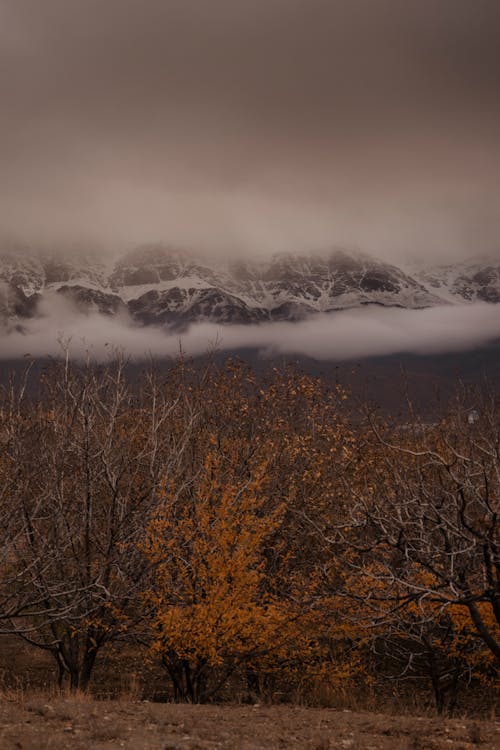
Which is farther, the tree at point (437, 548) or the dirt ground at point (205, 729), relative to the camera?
the tree at point (437, 548)

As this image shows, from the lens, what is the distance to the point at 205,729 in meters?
9.68

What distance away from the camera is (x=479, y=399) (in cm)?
1418

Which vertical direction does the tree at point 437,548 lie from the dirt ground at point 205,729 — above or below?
above

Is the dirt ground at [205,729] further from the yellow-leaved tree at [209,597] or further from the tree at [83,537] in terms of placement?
the tree at [83,537]

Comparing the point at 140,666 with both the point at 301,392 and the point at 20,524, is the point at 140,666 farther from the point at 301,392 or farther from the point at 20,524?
the point at 301,392

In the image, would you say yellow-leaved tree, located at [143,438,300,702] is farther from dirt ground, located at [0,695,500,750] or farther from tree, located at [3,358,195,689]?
dirt ground, located at [0,695,500,750]

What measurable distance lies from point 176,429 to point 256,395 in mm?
3704

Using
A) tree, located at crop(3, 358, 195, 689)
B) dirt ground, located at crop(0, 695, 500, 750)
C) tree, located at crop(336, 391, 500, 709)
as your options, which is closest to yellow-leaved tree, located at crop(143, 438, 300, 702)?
tree, located at crop(3, 358, 195, 689)

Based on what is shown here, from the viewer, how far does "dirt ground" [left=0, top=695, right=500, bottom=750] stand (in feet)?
28.2

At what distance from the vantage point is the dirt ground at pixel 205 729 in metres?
8.59

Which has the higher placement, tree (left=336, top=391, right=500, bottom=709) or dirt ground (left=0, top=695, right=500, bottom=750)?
tree (left=336, top=391, right=500, bottom=709)

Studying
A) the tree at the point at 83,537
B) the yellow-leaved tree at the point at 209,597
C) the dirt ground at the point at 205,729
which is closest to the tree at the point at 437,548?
the dirt ground at the point at 205,729

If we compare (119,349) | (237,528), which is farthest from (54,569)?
(119,349)

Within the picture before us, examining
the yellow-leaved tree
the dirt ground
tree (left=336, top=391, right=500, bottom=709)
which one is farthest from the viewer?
the yellow-leaved tree
